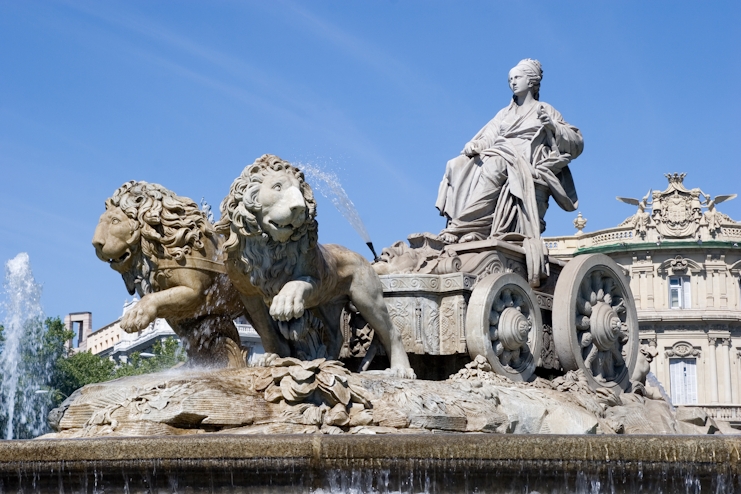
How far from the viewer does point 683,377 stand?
6056 cm

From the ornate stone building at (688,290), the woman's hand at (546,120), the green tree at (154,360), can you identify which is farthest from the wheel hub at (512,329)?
the ornate stone building at (688,290)

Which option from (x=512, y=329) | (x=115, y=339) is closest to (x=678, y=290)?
(x=115, y=339)

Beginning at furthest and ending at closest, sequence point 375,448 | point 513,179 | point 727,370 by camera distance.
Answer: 1. point 727,370
2. point 513,179
3. point 375,448

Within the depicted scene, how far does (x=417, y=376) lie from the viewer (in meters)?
11.1

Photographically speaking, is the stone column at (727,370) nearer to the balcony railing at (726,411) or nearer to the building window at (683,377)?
the building window at (683,377)

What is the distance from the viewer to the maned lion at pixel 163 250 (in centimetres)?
994

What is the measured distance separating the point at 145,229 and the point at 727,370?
5405 centimetres

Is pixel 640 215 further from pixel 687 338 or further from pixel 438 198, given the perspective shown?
pixel 438 198

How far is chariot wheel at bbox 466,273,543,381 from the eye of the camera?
421 inches

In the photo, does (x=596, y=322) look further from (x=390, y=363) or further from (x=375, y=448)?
(x=375, y=448)

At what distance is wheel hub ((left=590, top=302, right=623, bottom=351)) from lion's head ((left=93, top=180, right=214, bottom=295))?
4.06 metres

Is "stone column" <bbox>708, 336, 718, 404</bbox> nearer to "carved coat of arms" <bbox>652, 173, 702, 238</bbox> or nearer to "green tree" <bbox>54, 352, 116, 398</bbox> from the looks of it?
"carved coat of arms" <bbox>652, 173, 702, 238</bbox>

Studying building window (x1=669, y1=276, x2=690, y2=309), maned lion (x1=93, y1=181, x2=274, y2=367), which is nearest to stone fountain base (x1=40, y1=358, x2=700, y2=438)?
maned lion (x1=93, y1=181, x2=274, y2=367)

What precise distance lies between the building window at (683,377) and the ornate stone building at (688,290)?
0.05m
